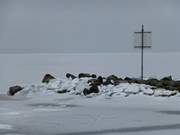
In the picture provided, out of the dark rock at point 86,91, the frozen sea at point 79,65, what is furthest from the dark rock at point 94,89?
the frozen sea at point 79,65

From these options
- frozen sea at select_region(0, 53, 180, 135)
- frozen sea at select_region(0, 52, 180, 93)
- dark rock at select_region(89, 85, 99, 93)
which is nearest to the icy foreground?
frozen sea at select_region(0, 53, 180, 135)

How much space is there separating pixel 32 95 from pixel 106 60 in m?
6.12

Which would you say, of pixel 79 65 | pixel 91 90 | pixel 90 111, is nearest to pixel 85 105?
pixel 90 111

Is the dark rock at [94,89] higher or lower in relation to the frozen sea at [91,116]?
higher

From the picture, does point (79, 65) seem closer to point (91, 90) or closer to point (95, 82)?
point (95, 82)

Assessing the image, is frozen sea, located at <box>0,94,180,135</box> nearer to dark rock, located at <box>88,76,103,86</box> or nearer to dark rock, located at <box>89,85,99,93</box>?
dark rock, located at <box>89,85,99,93</box>

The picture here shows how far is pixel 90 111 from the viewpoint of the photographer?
9992mm

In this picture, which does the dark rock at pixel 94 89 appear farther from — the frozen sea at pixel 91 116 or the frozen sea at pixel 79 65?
the frozen sea at pixel 79 65

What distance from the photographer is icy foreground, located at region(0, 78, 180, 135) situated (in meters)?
7.45

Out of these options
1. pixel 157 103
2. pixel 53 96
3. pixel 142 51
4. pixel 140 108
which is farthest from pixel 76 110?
pixel 142 51

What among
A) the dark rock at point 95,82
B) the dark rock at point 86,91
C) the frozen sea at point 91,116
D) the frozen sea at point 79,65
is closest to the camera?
the frozen sea at point 91,116

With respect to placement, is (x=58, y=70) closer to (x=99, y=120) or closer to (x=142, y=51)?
(x=142, y=51)

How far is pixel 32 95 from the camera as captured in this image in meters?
14.1

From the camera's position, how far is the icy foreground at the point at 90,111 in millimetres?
7449
